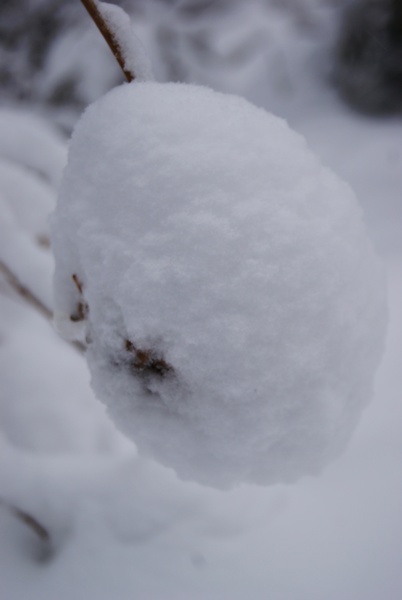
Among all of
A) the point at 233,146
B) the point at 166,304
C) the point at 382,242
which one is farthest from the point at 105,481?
the point at 382,242

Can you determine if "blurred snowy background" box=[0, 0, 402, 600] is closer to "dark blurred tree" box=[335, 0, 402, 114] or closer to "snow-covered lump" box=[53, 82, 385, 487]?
"dark blurred tree" box=[335, 0, 402, 114]

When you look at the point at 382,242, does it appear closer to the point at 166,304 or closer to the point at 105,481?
the point at 105,481

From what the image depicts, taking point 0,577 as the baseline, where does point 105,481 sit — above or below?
above

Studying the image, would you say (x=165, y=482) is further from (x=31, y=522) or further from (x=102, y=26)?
(x=102, y=26)

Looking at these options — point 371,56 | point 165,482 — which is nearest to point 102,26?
point 165,482

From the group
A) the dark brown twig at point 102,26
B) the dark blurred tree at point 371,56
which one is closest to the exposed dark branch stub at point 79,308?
the dark brown twig at point 102,26

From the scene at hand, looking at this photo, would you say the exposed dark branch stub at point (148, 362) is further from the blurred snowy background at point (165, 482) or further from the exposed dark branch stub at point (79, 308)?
the blurred snowy background at point (165, 482)
